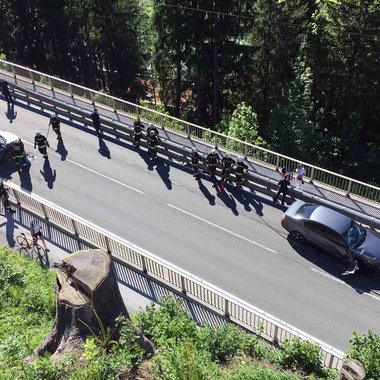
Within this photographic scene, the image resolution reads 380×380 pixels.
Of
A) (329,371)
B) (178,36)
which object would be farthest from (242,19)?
(329,371)

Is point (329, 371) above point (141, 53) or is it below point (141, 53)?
below

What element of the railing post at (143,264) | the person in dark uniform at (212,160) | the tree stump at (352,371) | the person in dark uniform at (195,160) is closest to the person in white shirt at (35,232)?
the railing post at (143,264)

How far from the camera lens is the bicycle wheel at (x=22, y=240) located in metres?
13.9

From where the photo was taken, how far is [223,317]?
1225 centimetres

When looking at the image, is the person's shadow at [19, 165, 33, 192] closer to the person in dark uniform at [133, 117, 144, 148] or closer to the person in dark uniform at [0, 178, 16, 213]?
the person in dark uniform at [0, 178, 16, 213]

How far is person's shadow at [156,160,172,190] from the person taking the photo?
59.9ft

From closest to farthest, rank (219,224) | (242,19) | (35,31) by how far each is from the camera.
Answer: (219,224) < (242,19) < (35,31)

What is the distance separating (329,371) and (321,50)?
72.4 feet

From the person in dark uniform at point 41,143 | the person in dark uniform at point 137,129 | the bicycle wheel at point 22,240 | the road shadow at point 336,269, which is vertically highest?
the person in dark uniform at point 137,129

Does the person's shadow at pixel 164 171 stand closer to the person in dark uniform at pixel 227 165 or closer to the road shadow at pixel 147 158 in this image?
the road shadow at pixel 147 158

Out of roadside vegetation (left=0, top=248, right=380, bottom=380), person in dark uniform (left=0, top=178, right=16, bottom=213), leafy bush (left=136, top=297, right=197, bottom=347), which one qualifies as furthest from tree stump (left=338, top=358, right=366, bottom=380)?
person in dark uniform (left=0, top=178, right=16, bottom=213)

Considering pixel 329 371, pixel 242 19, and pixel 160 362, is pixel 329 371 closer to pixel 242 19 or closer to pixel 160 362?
pixel 160 362

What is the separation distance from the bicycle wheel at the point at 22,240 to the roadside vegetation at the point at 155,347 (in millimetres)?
A: 458

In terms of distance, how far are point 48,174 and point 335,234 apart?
1172 centimetres
